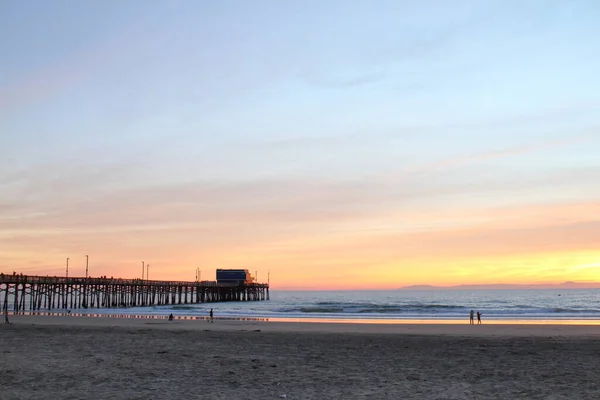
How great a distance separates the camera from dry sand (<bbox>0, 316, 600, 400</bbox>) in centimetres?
1025

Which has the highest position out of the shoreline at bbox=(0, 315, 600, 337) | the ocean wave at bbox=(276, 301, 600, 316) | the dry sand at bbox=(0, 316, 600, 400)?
the dry sand at bbox=(0, 316, 600, 400)

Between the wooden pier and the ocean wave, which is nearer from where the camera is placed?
the ocean wave

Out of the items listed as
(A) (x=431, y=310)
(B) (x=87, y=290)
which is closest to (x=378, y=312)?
(A) (x=431, y=310)

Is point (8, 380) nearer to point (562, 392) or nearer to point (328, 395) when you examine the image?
point (328, 395)

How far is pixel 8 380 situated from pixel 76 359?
11.0 ft

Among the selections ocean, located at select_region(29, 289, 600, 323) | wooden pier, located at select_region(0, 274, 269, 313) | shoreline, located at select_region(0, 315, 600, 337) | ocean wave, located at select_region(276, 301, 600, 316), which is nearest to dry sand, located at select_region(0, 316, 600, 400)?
shoreline, located at select_region(0, 315, 600, 337)

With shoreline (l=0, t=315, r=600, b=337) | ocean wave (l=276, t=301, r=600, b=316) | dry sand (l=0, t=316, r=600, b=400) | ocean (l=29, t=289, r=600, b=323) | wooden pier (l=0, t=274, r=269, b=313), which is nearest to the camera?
dry sand (l=0, t=316, r=600, b=400)

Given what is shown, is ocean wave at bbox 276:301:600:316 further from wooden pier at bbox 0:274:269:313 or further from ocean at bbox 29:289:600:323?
wooden pier at bbox 0:274:269:313

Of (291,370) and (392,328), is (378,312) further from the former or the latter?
(291,370)

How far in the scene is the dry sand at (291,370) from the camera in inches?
403

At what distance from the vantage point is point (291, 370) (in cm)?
1308

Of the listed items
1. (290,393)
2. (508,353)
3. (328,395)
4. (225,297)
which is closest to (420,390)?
(328,395)

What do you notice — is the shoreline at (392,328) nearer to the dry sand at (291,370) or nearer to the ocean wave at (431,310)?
the dry sand at (291,370)

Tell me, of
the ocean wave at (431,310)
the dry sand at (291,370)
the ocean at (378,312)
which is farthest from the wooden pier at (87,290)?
the dry sand at (291,370)
